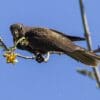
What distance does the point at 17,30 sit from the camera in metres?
5.43

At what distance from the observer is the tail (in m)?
3.19

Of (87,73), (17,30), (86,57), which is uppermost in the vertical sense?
(87,73)

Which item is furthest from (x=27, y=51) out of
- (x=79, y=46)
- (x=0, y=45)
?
(x=0, y=45)

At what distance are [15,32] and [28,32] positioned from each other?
0.28 m

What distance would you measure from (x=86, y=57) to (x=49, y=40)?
137 cm

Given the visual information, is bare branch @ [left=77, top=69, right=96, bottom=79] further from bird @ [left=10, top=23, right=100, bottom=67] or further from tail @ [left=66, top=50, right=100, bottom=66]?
bird @ [left=10, top=23, right=100, bottom=67]

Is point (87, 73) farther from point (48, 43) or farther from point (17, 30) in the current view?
point (17, 30)

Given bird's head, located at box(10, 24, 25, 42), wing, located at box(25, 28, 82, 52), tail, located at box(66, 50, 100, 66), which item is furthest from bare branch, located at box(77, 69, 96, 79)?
bird's head, located at box(10, 24, 25, 42)

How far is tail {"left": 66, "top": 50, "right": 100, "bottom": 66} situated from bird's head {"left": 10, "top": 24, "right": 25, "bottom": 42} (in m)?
1.58

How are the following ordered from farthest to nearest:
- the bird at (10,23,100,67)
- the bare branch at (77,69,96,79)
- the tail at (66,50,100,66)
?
the bird at (10,23,100,67) → the tail at (66,50,100,66) → the bare branch at (77,69,96,79)

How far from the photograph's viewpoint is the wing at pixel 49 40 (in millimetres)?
4035

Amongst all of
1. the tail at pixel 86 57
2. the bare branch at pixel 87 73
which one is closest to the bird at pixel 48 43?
the tail at pixel 86 57

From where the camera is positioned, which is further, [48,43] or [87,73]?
[48,43]

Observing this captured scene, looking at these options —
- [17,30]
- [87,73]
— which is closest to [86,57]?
[87,73]
